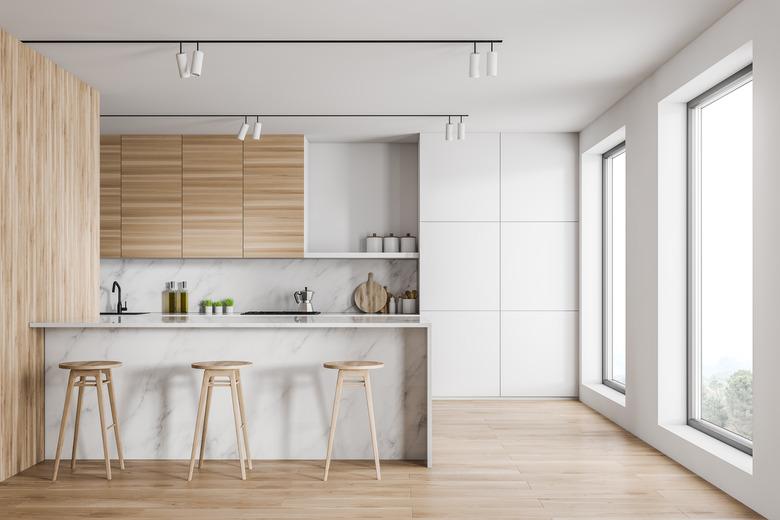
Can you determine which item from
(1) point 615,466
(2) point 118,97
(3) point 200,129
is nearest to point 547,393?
(1) point 615,466

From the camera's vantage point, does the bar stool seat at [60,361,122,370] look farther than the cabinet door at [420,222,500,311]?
No

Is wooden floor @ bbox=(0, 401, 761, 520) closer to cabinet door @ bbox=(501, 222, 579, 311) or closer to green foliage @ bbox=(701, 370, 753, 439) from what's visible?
green foliage @ bbox=(701, 370, 753, 439)

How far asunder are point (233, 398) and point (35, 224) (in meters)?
1.67

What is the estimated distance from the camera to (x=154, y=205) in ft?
22.8

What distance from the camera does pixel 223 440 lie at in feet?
14.7

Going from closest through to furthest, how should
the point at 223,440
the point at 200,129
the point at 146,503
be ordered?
the point at 146,503 → the point at 223,440 → the point at 200,129

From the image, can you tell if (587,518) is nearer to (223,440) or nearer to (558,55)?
(223,440)

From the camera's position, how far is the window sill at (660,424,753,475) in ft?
12.4

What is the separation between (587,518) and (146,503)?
2.22m

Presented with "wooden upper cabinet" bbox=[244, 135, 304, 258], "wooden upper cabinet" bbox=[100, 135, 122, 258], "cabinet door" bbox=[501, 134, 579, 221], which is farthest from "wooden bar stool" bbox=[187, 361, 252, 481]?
"cabinet door" bbox=[501, 134, 579, 221]

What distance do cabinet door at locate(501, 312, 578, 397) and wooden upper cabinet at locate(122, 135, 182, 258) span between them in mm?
3380

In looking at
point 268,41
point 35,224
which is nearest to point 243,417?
point 35,224

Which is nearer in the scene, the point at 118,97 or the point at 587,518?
the point at 587,518

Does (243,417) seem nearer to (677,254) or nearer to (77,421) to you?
(77,421)
